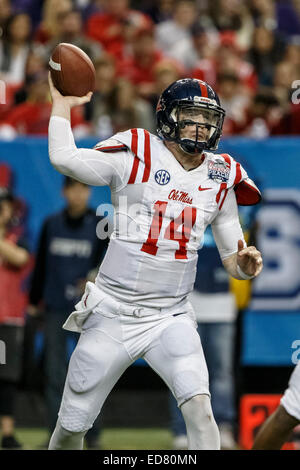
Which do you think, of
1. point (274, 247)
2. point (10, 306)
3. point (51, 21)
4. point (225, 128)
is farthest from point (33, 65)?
point (274, 247)

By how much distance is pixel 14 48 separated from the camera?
31.6 feet

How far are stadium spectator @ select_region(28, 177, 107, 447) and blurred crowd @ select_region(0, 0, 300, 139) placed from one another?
36.1 inches

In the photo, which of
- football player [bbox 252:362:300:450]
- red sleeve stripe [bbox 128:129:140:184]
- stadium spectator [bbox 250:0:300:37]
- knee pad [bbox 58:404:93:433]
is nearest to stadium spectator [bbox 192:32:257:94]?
stadium spectator [bbox 250:0:300:37]

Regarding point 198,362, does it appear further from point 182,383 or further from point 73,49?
point 73,49

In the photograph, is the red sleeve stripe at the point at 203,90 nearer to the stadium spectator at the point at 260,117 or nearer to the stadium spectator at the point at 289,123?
the stadium spectator at the point at 289,123

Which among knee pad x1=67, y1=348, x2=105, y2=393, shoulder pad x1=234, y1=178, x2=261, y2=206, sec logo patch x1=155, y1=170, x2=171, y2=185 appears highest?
sec logo patch x1=155, y1=170, x2=171, y2=185

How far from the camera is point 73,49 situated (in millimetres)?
4629

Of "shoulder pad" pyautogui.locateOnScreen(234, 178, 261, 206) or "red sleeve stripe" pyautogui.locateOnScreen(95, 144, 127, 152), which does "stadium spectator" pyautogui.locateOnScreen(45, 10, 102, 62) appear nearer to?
"shoulder pad" pyautogui.locateOnScreen(234, 178, 261, 206)

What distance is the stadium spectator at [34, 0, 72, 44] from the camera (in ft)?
32.8

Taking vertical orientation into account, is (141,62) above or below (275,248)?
above

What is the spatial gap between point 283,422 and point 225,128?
406 centimetres

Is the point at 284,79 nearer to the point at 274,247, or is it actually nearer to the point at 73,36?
the point at 73,36

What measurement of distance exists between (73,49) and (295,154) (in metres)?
3.15

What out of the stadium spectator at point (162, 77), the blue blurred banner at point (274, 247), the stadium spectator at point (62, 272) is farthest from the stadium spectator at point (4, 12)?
the stadium spectator at point (62, 272)
